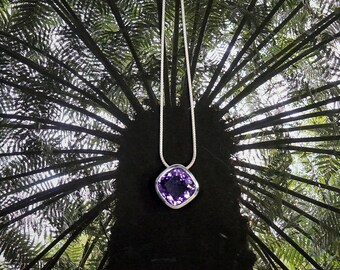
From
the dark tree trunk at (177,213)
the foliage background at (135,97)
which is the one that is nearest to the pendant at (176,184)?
the dark tree trunk at (177,213)

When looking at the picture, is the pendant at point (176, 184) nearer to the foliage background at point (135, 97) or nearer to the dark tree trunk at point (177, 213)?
the dark tree trunk at point (177, 213)

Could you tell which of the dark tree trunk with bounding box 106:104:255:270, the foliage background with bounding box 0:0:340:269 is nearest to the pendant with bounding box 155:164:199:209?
the dark tree trunk with bounding box 106:104:255:270

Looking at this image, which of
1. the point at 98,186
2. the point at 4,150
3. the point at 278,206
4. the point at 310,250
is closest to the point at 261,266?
the point at 310,250

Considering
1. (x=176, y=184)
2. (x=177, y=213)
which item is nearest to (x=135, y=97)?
(x=177, y=213)

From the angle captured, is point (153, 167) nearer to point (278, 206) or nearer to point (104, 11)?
point (278, 206)

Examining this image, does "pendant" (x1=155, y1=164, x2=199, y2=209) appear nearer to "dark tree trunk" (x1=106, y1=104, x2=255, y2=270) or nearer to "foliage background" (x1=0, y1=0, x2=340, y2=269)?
"dark tree trunk" (x1=106, y1=104, x2=255, y2=270)

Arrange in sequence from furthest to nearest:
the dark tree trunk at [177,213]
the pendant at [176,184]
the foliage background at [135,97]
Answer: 1. the foliage background at [135,97]
2. the dark tree trunk at [177,213]
3. the pendant at [176,184]
